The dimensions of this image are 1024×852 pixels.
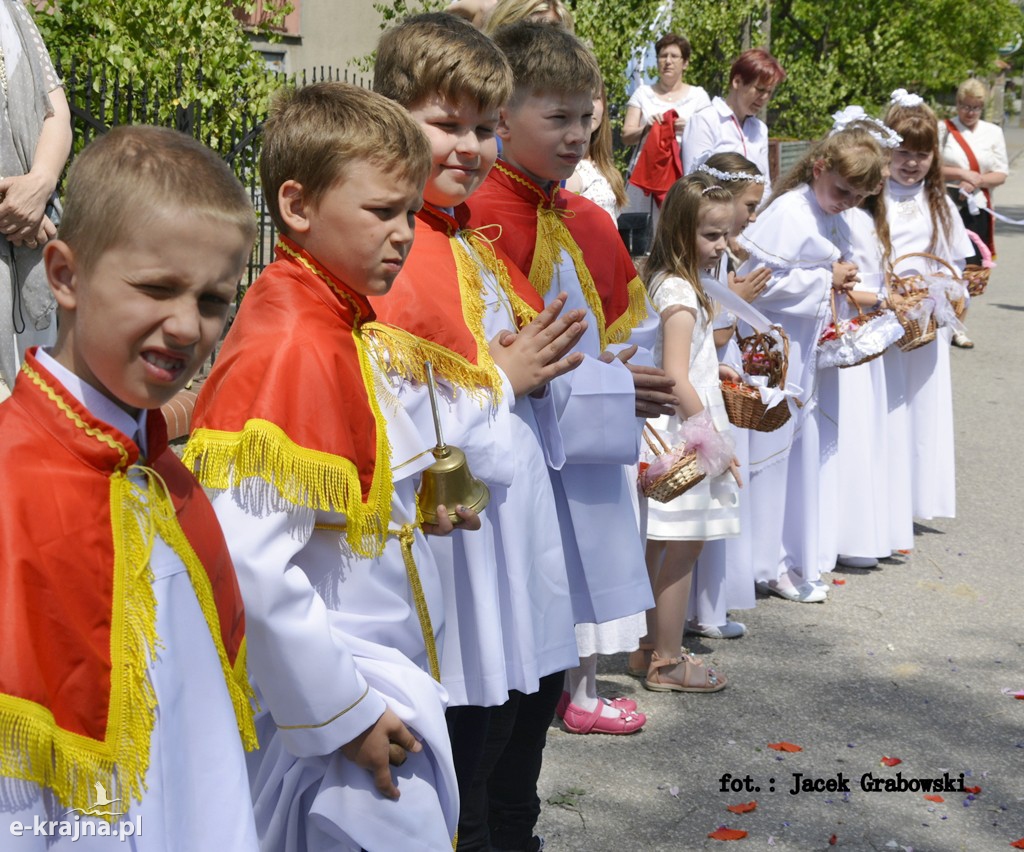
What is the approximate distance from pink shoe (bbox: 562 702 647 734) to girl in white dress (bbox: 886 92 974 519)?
117 inches

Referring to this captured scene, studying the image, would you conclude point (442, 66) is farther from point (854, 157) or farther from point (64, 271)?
point (854, 157)

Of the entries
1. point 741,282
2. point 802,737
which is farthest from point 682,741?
point 741,282

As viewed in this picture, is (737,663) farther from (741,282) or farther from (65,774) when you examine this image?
(65,774)

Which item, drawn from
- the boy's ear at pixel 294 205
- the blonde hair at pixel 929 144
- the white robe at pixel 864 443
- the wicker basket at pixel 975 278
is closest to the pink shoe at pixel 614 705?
the white robe at pixel 864 443

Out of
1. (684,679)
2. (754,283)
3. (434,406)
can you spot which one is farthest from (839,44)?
(434,406)

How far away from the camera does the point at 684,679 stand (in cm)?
479

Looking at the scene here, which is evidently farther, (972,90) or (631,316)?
(972,90)

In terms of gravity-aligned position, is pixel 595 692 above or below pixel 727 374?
below

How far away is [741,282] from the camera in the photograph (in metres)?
5.44

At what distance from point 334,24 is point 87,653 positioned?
72.3 feet

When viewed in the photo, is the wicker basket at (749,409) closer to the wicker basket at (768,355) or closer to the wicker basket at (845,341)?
the wicker basket at (768,355)

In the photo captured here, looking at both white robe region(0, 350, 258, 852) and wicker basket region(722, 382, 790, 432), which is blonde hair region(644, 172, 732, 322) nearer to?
wicker basket region(722, 382, 790, 432)

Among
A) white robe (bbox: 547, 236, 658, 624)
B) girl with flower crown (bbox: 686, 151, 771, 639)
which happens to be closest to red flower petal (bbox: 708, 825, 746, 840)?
white robe (bbox: 547, 236, 658, 624)

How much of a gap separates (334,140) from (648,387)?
1352 mm
